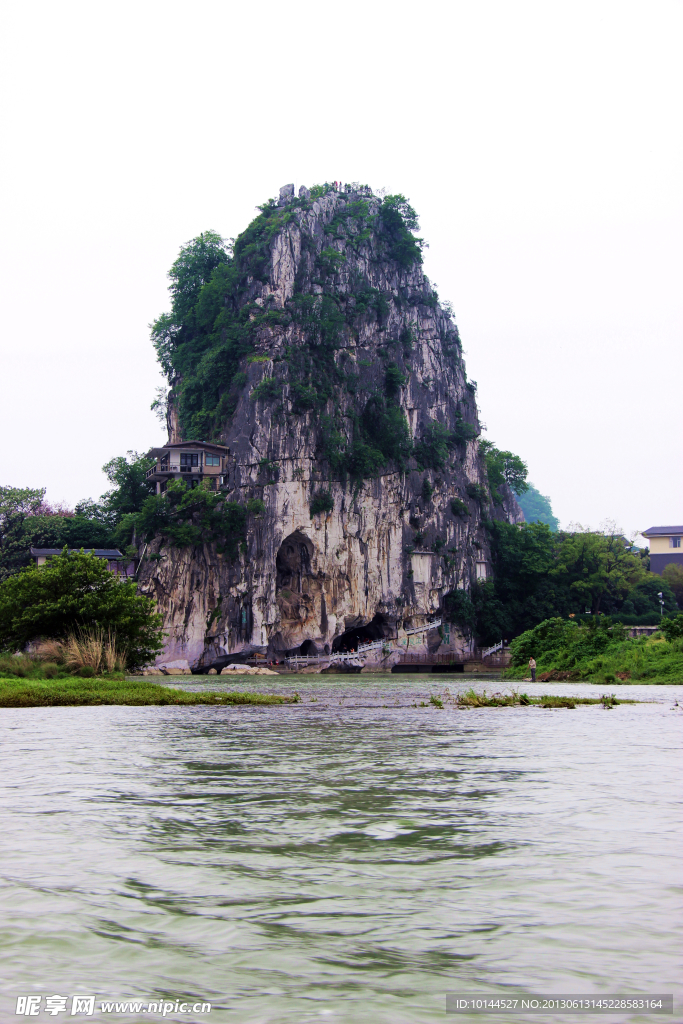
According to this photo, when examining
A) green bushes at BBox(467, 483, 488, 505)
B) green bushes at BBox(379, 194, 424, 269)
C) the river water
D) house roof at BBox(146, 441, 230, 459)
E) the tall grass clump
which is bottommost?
the river water

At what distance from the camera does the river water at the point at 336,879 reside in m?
3.81

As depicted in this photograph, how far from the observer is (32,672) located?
2602 centimetres

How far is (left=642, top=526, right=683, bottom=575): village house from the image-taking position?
88.6m

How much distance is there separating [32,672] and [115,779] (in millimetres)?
17580

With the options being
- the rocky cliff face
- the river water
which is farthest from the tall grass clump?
the rocky cliff face

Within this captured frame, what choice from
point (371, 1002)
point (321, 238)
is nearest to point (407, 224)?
point (321, 238)

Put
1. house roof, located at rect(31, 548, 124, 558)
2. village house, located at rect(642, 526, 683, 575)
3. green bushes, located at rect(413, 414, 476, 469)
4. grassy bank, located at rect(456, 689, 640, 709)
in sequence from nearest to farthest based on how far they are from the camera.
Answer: grassy bank, located at rect(456, 689, 640, 709), house roof, located at rect(31, 548, 124, 558), green bushes, located at rect(413, 414, 476, 469), village house, located at rect(642, 526, 683, 575)

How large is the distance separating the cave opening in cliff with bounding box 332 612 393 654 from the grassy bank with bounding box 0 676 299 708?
49145mm

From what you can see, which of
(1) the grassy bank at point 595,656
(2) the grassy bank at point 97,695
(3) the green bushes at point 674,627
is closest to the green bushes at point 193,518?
(1) the grassy bank at point 595,656

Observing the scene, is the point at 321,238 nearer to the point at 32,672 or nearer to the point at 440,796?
the point at 32,672

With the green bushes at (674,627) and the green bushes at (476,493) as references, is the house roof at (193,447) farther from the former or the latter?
the green bushes at (674,627)

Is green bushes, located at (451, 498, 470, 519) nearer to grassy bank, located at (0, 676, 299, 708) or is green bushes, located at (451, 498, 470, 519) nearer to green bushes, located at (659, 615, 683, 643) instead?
green bushes, located at (659, 615, 683, 643)

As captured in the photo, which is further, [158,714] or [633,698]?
[633,698]

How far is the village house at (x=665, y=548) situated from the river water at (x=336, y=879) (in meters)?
81.6
